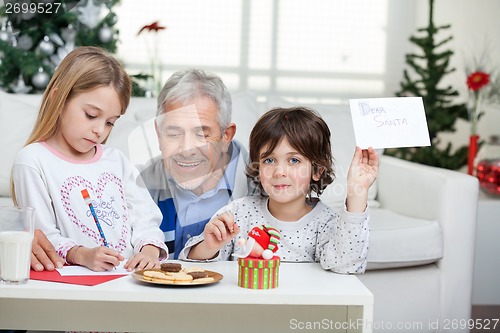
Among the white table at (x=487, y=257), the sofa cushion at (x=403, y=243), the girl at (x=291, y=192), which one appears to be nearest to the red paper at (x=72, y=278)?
the girl at (x=291, y=192)

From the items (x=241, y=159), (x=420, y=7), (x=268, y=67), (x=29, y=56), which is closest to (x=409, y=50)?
(x=420, y=7)

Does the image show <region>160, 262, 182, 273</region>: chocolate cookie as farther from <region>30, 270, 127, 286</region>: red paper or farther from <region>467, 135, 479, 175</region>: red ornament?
<region>467, 135, 479, 175</region>: red ornament

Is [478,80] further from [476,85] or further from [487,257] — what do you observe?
[487,257]

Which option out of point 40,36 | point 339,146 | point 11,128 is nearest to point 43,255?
point 11,128

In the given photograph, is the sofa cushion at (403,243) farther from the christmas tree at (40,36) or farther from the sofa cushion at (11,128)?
A: the christmas tree at (40,36)

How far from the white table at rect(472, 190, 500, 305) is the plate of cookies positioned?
6.13ft

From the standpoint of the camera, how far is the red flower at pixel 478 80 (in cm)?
347

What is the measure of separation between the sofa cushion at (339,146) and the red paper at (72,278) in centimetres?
124

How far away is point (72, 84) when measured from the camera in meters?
1.56

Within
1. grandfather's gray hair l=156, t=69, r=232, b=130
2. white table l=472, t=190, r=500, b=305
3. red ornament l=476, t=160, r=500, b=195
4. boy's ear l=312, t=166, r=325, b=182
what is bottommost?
white table l=472, t=190, r=500, b=305

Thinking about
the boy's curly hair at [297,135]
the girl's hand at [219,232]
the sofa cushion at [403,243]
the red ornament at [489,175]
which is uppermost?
the boy's curly hair at [297,135]

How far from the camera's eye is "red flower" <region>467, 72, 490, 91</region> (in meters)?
3.47

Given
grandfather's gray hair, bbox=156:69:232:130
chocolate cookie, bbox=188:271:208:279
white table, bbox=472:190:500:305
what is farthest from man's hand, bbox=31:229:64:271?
white table, bbox=472:190:500:305

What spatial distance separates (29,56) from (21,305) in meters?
2.23
